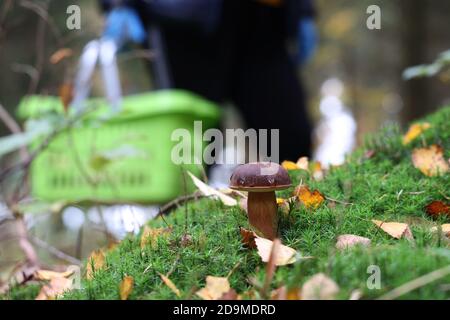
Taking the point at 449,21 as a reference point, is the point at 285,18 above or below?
below

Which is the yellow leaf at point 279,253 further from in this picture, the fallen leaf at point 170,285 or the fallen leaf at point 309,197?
the fallen leaf at point 309,197

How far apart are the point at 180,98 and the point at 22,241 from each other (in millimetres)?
1606

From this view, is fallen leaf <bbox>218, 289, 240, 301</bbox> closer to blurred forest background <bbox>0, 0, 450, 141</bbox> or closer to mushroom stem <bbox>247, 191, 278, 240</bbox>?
mushroom stem <bbox>247, 191, 278, 240</bbox>

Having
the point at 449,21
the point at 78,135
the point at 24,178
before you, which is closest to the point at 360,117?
the point at 449,21

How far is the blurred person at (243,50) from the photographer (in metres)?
3.87

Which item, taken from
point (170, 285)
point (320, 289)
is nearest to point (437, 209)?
point (320, 289)

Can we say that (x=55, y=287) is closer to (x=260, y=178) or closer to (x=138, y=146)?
(x=260, y=178)

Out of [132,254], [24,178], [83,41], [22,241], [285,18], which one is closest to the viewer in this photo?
[132,254]

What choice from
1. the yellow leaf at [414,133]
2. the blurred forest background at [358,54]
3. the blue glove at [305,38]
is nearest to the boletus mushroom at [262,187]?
the yellow leaf at [414,133]

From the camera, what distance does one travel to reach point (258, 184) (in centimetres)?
117

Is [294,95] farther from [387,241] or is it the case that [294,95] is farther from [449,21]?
[449,21]

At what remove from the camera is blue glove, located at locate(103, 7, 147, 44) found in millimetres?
3795

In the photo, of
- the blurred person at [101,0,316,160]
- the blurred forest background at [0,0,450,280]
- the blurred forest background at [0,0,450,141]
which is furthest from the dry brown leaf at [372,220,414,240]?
the blurred forest background at [0,0,450,141]

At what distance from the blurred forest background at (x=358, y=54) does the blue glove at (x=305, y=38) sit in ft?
8.63
